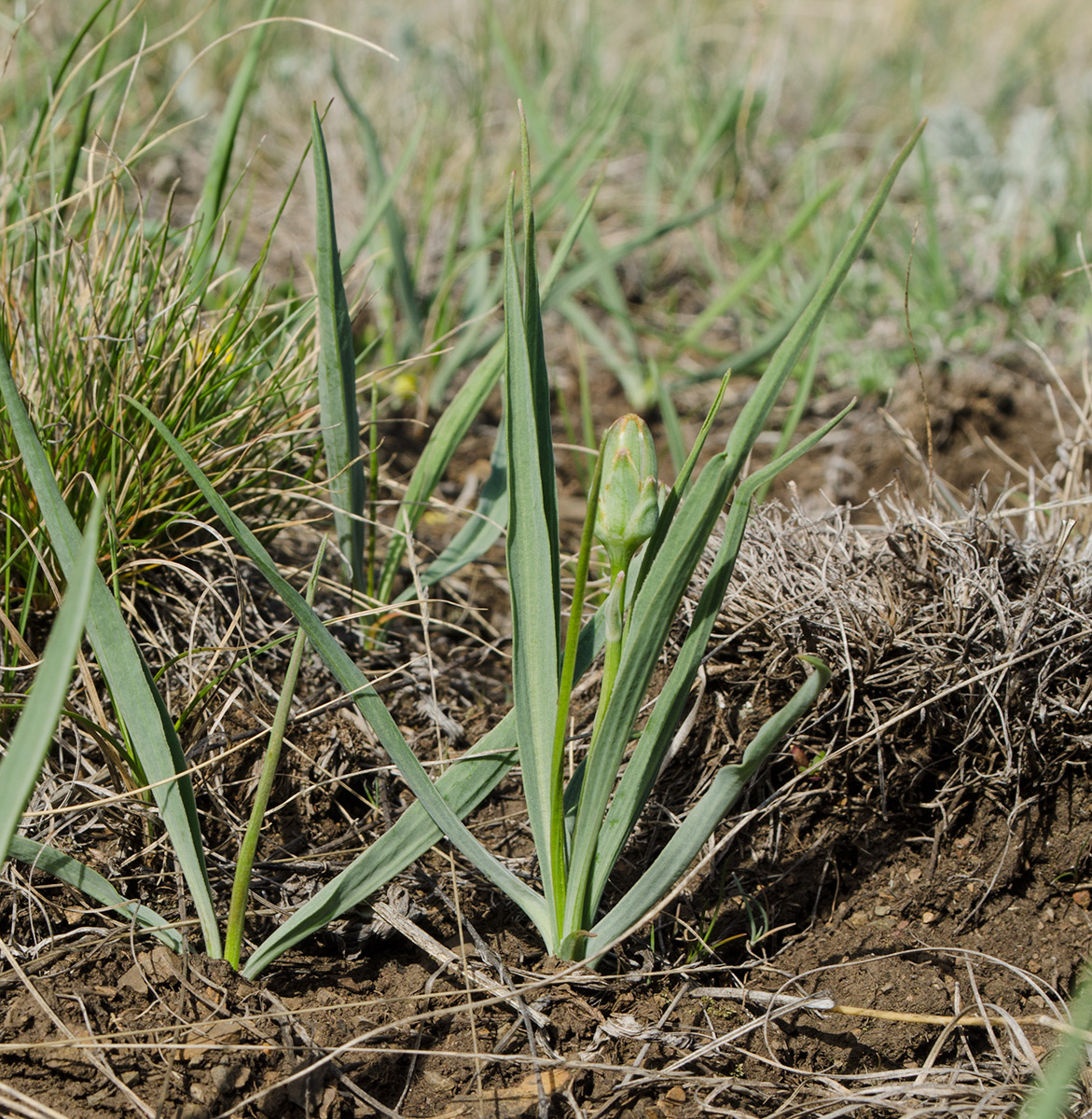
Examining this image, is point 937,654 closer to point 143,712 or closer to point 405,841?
point 405,841

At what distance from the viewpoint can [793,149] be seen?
299cm

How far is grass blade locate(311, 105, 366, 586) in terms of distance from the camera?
3.43ft

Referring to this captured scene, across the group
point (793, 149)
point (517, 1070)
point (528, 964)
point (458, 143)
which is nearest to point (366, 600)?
point (528, 964)

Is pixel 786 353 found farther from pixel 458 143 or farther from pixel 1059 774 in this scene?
pixel 458 143

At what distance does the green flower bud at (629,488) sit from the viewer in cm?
84

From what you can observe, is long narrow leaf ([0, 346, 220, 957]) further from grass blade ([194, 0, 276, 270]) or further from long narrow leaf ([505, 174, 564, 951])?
grass blade ([194, 0, 276, 270])

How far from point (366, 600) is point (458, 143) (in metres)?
1.72

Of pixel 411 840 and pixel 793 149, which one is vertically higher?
pixel 793 149

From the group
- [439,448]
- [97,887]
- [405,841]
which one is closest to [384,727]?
[405,841]

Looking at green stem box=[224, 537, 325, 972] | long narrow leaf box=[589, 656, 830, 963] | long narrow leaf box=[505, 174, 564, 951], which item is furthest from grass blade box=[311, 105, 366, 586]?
long narrow leaf box=[589, 656, 830, 963]

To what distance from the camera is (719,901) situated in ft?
3.57

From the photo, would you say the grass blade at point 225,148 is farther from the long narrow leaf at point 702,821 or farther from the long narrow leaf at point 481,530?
the long narrow leaf at point 702,821

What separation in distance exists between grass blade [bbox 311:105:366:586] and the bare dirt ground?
16 cm

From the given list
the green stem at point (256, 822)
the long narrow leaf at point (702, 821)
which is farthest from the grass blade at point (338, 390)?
the long narrow leaf at point (702, 821)
